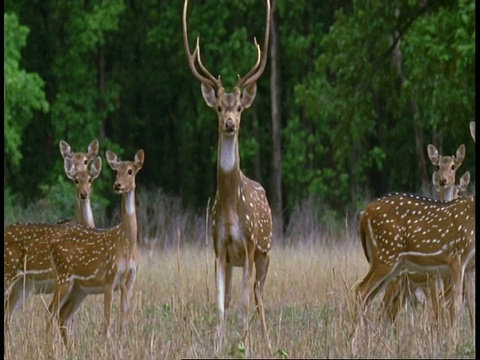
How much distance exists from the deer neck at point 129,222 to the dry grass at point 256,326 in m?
0.40

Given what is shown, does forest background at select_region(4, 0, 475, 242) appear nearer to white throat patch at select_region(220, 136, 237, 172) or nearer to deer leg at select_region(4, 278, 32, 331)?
deer leg at select_region(4, 278, 32, 331)

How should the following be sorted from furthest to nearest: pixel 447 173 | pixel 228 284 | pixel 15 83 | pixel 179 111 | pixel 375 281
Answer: pixel 179 111 < pixel 15 83 < pixel 447 173 < pixel 228 284 < pixel 375 281

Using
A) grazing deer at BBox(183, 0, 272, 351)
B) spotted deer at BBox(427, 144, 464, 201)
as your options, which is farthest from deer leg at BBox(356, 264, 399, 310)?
spotted deer at BBox(427, 144, 464, 201)

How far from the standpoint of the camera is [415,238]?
34.0ft

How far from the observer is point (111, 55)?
3186 cm

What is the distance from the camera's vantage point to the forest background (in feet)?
88.7

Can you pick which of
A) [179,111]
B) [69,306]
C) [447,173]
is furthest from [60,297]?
[179,111]

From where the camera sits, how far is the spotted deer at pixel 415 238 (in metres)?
10.0

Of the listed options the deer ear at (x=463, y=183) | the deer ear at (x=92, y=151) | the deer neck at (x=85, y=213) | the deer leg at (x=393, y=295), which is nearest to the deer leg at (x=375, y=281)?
the deer leg at (x=393, y=295)

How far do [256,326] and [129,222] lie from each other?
1361 mm

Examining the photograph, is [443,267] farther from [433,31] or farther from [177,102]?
[177,102]

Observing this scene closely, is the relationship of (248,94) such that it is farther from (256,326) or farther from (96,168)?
(96,168)

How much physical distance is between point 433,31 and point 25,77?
8767 millimetres

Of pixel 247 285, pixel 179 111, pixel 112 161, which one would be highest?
pixel 112 161
